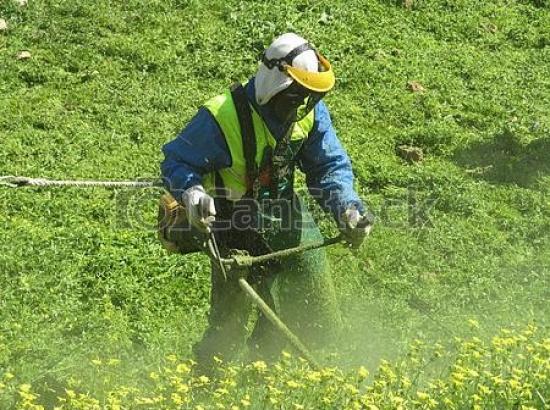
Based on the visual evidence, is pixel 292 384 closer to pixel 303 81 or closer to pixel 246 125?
pixel 246 125

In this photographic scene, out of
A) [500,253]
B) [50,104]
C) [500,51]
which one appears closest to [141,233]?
[50,104]

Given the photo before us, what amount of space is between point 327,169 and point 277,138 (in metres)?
0.39

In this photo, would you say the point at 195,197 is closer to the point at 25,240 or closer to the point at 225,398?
the point at 225,398

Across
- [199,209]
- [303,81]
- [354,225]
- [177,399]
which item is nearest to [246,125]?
[303,81]

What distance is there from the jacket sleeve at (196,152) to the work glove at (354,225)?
68cm

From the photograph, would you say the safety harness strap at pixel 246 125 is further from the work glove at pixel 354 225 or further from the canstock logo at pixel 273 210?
the work glove at pixel 354 225

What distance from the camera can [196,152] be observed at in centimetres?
476

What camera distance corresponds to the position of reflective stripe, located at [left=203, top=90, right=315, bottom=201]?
15.7 ft

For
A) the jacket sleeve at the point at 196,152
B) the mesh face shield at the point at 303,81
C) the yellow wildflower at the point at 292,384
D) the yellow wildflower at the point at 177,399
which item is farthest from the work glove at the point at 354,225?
the yellow wildflower at the point at 177,399

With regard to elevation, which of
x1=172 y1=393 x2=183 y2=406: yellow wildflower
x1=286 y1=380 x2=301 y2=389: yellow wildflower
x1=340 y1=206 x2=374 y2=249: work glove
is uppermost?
x1=340 y1=206 x2=374 y2=249: work glove

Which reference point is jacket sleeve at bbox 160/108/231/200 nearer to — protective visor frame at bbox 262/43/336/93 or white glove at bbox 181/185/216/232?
white glove at bbox 181/185/216/232

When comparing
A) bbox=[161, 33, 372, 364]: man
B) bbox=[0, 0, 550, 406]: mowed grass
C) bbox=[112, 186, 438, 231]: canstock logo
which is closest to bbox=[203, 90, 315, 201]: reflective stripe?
bbox=[161, 33, 372, 364]: man

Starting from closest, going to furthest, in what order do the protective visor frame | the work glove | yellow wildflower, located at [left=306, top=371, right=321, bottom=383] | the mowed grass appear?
1. yellow wildflower, located at [left=306, top=371, right=321, bottom=383]
2. the protective visor frame
3. the work glove
4. the mowed grass

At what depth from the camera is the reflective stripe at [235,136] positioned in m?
4.78
